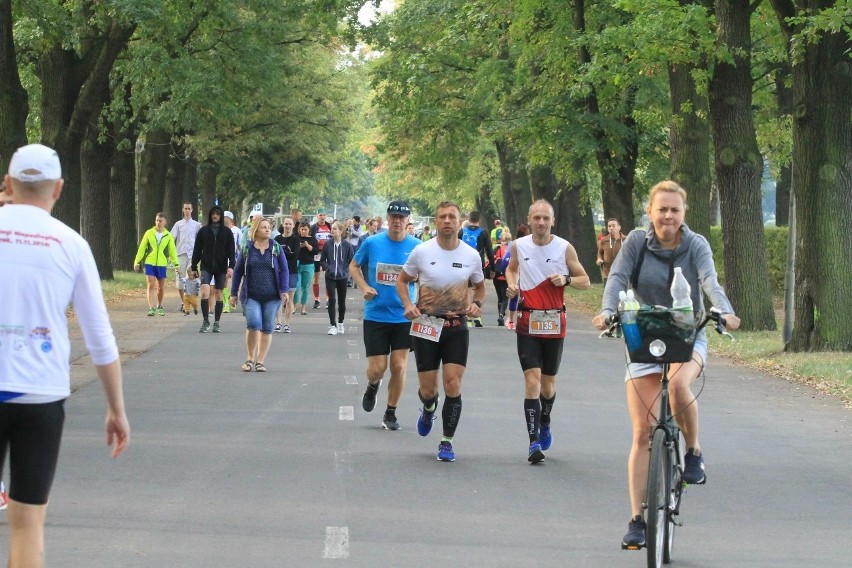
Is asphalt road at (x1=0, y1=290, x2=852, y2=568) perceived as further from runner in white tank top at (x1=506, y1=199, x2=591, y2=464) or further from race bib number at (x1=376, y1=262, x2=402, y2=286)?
race bib number at (x1=376, y1=262, x2=402, y2=286)

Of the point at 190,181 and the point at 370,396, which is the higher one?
the point at 190,181

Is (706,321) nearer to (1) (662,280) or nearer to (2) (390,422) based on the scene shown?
(1) (662,280)

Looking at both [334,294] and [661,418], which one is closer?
[661,418]

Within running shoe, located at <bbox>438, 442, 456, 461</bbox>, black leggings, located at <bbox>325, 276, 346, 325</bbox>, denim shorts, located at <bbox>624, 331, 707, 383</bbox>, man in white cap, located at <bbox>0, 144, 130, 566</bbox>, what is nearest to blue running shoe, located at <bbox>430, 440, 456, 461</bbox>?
running shoe, located at <bbox>438, 442, 456, 461</bbox>

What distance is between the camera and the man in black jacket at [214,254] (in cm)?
2308

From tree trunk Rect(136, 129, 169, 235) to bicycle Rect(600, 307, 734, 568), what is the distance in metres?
37.2

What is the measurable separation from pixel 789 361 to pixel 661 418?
1254 cm

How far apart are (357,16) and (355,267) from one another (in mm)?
26100

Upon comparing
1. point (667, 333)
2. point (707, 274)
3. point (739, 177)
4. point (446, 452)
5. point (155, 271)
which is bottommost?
point (446, 452)

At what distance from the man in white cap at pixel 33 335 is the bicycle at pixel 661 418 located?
281cm

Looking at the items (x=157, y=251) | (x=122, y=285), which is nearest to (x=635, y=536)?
(x=157, y=251)

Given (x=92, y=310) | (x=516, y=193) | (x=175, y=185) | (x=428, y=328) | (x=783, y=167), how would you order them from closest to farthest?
(x=92, y=310)
(x=428, y=328)
(x=783, y=167)
(x=175, y=185)
(x=516, y=193)

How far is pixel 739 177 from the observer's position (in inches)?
949

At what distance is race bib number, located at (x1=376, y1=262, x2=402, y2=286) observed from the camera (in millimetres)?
12406
